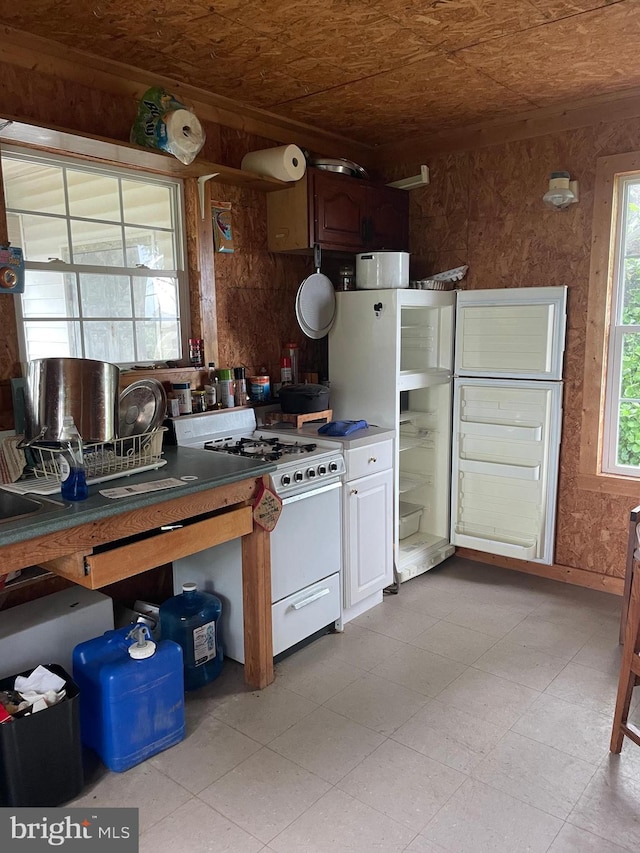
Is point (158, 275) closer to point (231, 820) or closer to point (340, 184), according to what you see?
point (340, 184)

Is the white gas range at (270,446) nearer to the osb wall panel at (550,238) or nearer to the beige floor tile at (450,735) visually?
the beige floor tile at (450,735)

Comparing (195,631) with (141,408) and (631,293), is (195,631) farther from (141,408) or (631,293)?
(631,293)

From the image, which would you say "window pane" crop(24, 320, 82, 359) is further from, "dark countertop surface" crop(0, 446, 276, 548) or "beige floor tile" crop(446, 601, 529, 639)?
"beige floor tile" crop(446, 601, 529, 639)

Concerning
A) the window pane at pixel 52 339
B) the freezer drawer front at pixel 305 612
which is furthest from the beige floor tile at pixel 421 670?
the window pane at pixel 52 339

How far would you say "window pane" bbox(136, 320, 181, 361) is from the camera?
292 cm

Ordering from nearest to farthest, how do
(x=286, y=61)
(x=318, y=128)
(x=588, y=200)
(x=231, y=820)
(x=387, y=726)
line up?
(x=231, y=820), (x=387, y=726), (x=286, y=61), (x=588, y=200), (x=318, y=128)

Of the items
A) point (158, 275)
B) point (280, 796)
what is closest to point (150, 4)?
point (158, 275)

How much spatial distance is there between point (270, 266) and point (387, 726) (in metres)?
2.35

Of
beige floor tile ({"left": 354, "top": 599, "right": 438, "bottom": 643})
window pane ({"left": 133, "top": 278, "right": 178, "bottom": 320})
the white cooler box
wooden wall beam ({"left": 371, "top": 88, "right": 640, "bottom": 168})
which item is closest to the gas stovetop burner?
window pane ({"left": 133, "top": 278, "right": 178, "bottom": 320})

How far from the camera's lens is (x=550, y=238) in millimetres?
3369

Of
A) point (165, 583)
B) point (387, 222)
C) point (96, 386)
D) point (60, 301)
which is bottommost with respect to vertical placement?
point (165, 583)

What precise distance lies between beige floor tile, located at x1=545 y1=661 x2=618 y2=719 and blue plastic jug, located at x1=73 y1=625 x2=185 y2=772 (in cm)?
146

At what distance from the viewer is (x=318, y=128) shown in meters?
3.51

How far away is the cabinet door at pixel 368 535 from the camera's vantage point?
2.96m
